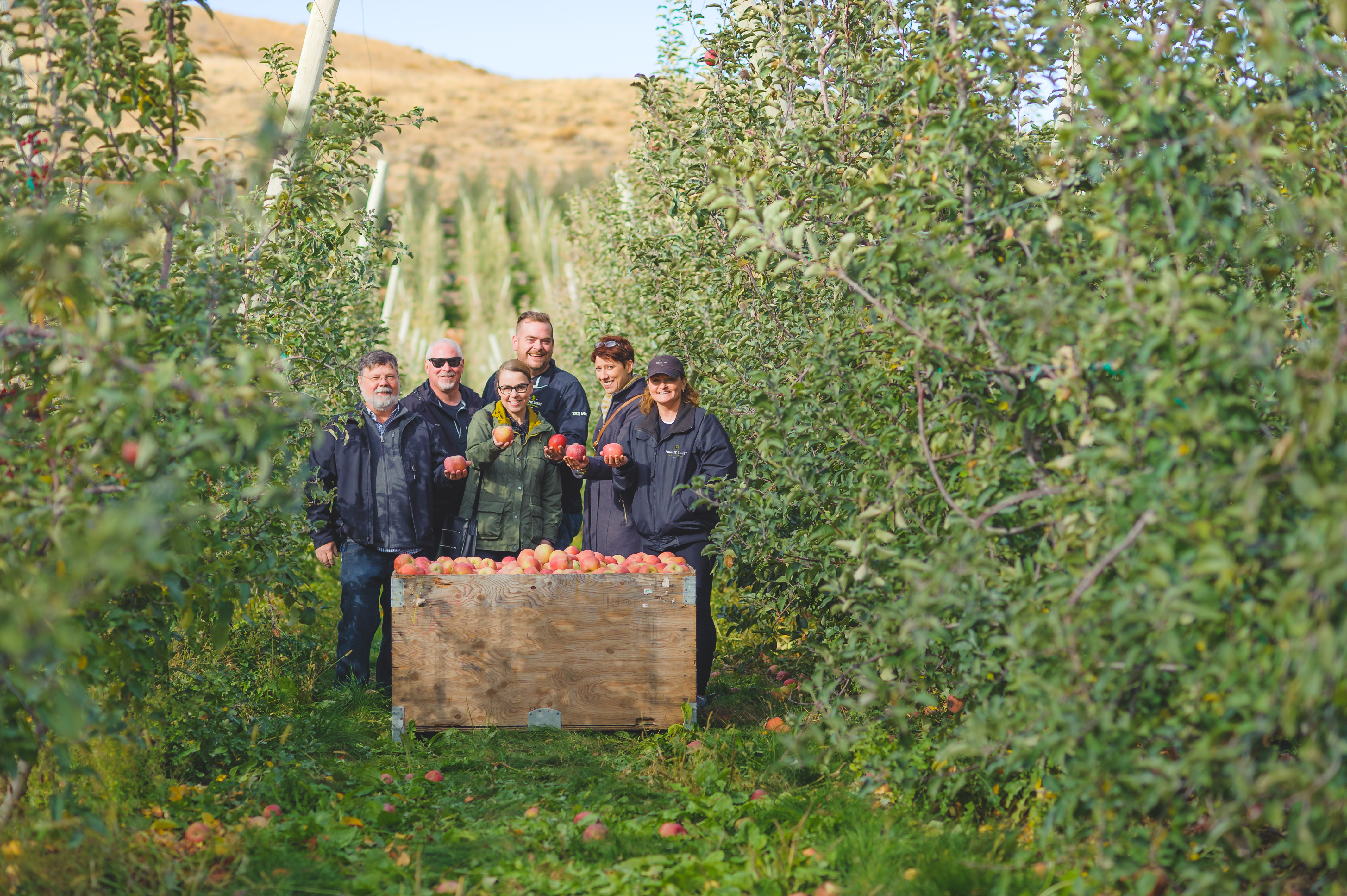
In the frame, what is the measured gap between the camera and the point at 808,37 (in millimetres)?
5531

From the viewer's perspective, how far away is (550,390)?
21.3 ft

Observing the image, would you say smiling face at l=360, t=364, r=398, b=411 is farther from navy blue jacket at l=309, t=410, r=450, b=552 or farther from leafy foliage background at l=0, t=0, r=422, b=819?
leafy foliage background at l=0, t=0, r=422, b=819

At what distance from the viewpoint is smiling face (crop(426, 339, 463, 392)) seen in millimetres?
6188

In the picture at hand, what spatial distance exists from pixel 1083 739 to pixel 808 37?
4.10m

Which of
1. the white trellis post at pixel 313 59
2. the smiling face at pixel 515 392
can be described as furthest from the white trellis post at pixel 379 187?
the smiling face at pixel 515 392

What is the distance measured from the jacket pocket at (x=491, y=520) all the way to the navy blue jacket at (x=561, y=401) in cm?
55

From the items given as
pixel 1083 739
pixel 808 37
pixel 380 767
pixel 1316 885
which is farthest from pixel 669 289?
pixel 1316 885

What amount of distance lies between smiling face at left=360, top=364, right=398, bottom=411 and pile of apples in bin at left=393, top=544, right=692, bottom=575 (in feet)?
Answer: 3.42

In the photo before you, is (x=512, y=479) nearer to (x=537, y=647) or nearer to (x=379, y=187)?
(x=537, y=647)

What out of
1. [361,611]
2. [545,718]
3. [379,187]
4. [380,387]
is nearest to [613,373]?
[380,387]

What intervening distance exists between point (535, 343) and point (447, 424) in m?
A: 0.75

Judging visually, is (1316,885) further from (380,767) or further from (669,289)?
(669,289)

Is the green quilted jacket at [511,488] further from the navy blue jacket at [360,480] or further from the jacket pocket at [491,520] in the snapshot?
the navy blue jacket at [360,480]

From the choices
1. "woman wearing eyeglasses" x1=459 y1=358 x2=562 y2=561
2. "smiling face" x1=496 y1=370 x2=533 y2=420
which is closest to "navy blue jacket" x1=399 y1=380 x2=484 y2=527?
"woman wearing eyeglasses" x1=459 y1=358 x2=562 y2=561
